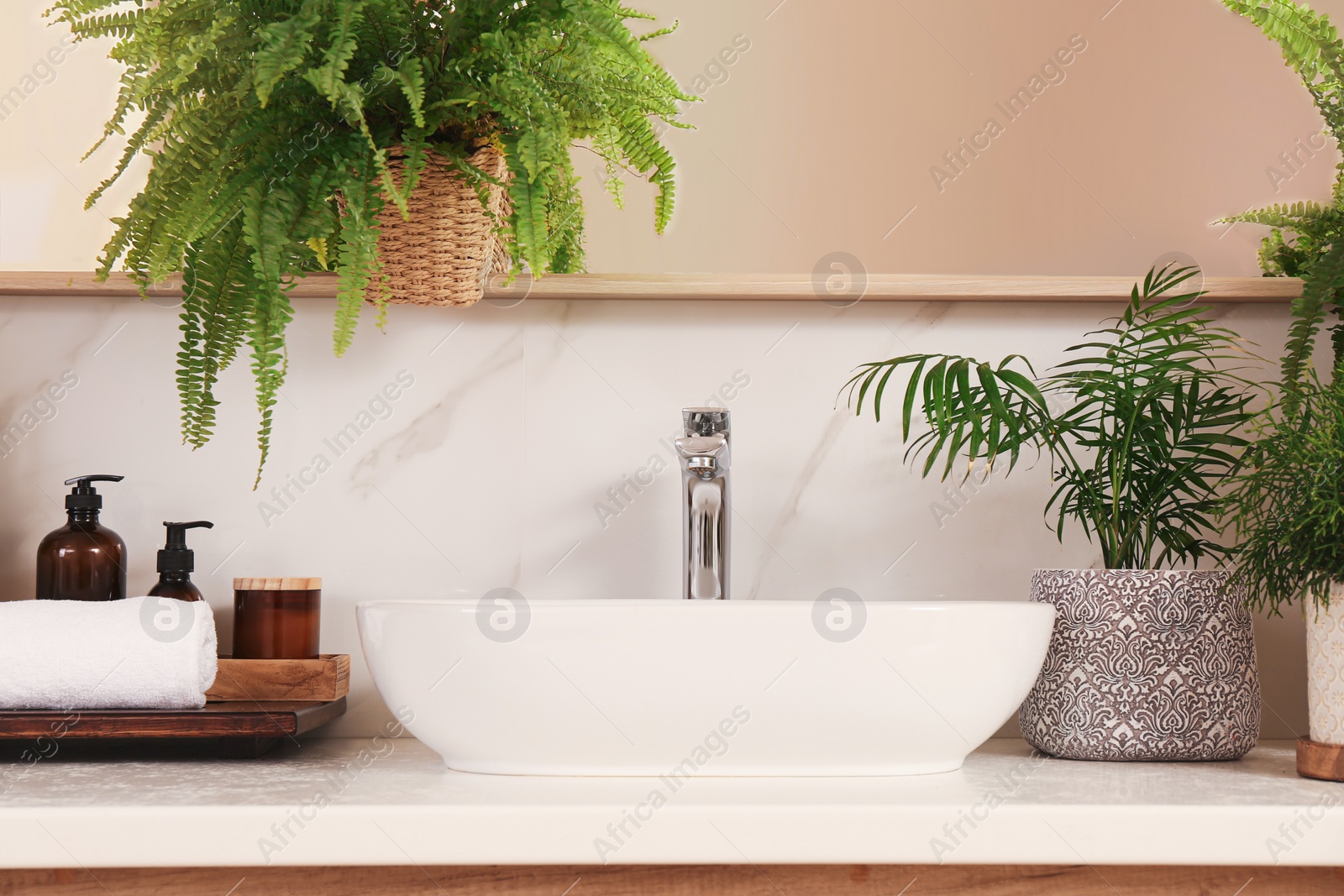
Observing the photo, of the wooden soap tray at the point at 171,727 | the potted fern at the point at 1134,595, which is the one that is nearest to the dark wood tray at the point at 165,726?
the wooden soap tray at the point at 171,727

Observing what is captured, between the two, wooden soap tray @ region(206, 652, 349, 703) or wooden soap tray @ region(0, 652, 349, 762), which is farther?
wooden soap tray @ region(206, 652, 349, 703)

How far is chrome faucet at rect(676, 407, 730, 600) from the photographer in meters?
0.93

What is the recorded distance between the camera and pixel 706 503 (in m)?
0.94

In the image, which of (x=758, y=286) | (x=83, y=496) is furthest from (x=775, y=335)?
(x=83, y=496)

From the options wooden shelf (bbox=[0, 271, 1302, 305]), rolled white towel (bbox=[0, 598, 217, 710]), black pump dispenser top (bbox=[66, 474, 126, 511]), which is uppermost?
wooden shelf (bbox=[0, 271, 1302, 305])

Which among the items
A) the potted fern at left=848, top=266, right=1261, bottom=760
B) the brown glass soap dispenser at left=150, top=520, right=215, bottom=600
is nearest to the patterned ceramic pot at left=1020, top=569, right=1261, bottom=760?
the potted fern at left=848, top=266, right=1261, bottom=760

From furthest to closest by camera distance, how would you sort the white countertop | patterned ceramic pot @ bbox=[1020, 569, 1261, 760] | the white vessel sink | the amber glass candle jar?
the amber glass candle jar → patterned ceramic pot @ bbox=[1020, 569, 1261, 760] → the white vessel sink → the white countertop

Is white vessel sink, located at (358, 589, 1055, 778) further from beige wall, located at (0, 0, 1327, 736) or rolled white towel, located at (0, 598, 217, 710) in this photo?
beige wall, located at (0, 0, 1327, 736)

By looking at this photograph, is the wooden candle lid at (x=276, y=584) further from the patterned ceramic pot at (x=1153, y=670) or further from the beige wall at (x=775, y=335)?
the patterned ceramic pot at (x=1153, y=670)

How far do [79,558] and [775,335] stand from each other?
0.69 metres

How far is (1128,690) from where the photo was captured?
0.80 metres

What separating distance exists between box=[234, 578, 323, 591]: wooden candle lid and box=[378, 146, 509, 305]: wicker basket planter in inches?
10.7

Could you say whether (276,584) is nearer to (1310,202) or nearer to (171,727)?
(171,727)

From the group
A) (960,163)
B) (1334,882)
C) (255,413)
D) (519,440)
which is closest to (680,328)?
(519,440)
